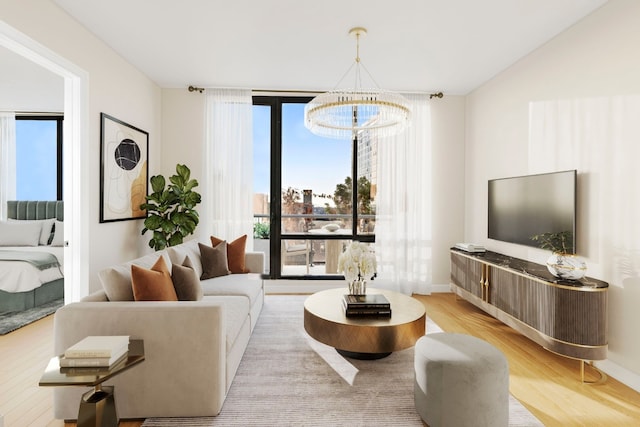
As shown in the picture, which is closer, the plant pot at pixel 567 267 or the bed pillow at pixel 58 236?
the plant pot at pixel 567 267

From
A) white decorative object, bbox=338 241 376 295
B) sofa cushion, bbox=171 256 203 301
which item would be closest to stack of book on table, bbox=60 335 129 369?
sofa cushion, bbox=171 256 203 301

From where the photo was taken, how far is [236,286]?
3254 mm

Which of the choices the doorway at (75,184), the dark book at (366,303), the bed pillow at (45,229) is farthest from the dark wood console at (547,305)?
the bed pillow at (45,229)

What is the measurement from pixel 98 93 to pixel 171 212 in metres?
1.46

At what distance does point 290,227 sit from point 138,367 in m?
3.21

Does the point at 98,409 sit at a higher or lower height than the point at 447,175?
lower

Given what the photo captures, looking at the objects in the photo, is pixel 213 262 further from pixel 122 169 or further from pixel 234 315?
pixel 122 169

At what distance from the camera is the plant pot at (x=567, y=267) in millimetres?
2641

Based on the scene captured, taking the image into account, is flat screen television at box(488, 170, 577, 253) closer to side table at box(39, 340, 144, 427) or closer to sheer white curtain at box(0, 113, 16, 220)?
side table at box(39, 340, 144, 427)

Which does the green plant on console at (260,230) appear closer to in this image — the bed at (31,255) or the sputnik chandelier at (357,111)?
the sputnik chandelier at (357,111)

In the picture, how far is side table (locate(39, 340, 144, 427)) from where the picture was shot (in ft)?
5.03

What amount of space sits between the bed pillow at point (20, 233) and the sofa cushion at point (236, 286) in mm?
3266

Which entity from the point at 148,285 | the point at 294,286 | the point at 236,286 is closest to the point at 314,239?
the point at 294,286

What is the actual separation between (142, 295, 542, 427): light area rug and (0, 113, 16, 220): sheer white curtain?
5215mm
